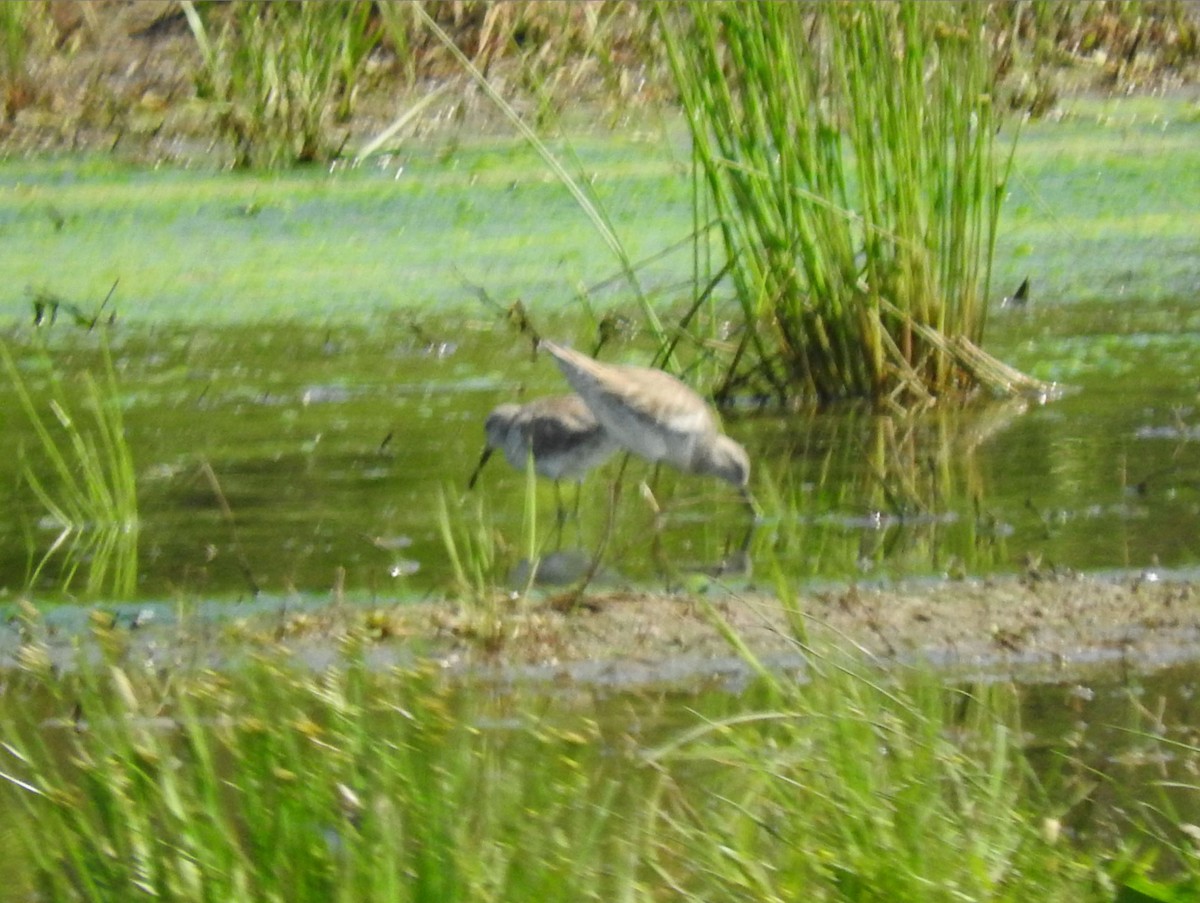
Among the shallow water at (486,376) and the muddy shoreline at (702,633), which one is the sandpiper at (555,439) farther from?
Answer: the muddy shoreline at (702,633)

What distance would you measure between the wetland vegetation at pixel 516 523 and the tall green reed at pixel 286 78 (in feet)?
0.09

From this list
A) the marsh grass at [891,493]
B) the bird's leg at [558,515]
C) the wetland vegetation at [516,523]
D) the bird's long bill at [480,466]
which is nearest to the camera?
the wetland vegetation at [516,523]

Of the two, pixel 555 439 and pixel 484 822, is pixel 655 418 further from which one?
pixel 484 822

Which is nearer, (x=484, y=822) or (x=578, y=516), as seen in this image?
(x=484, y=822)

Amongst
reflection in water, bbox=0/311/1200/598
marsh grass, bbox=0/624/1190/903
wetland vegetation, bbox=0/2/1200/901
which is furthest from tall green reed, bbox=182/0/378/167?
marsh grass, bbox=0/624/1190/903

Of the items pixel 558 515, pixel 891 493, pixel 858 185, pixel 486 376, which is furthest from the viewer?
pixel 486 376

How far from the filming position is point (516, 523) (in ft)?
16.0

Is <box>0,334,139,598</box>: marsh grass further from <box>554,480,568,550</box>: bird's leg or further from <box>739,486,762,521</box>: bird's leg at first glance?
<box>739,486,762,521</box>: bird's leg

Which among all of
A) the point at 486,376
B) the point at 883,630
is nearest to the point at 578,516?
the point at 883,630

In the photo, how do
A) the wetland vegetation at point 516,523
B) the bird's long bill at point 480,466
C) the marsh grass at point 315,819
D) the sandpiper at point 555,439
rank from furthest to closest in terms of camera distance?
the bird's long bill at point 480,466, the sandpiper at point 555,439, the wetland vegetation at point 516,523, the marsh grass at point 315,819

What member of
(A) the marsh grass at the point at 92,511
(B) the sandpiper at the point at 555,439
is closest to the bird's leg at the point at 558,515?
(B) the sandpiper at the point at 555,439

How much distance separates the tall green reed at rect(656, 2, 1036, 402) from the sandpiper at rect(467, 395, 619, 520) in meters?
0.54

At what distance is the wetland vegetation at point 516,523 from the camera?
2404 mm

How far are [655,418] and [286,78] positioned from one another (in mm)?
5210
